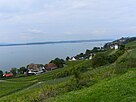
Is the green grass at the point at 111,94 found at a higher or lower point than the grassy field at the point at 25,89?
higher

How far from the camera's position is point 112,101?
8.56 m

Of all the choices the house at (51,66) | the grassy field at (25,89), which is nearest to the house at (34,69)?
the house at (51,66)

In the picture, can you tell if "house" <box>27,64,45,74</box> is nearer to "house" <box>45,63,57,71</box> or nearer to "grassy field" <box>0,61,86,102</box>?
"house" <box>45,63,57,71</box>

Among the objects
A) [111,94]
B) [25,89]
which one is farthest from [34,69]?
[111,94]

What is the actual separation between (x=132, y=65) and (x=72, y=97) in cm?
684

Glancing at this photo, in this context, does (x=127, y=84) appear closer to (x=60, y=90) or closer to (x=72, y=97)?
(x=72, y=97)

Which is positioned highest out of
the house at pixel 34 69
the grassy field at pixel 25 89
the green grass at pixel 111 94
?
the green grass at pixel 111 94

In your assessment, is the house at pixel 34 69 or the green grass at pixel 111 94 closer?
the green grass at pixel 111 94

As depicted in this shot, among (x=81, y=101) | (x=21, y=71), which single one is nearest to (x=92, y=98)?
(x=81, y=101)

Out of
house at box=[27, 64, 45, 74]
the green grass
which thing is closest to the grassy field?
the green grass

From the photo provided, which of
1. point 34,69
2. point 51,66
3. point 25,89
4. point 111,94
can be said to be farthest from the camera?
point 34,69

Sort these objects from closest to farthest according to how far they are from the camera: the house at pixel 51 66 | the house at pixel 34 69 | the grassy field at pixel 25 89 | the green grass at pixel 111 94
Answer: the green grass at pixel 111 94 → the grassy field at pixel 25 89 → the house at pixel 51 66 → the house at pixel 34 69

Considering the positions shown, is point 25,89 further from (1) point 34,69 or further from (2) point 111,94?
(1) point 34,69

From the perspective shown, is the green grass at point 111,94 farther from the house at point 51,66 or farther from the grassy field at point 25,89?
the house at point 51,66
